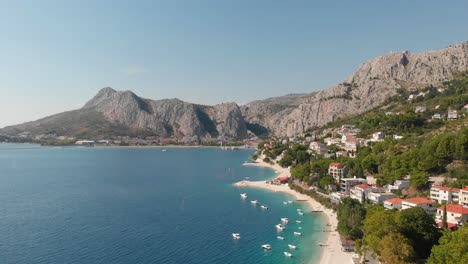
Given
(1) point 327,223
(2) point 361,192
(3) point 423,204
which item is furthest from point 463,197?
(1) point 327,223

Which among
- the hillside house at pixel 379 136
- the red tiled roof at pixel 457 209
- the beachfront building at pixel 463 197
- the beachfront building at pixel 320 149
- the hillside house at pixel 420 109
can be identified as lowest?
the red tiled roof at pixel 457 209

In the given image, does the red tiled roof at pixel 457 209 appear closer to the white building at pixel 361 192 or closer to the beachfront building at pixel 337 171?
the white building at pixel 361 192

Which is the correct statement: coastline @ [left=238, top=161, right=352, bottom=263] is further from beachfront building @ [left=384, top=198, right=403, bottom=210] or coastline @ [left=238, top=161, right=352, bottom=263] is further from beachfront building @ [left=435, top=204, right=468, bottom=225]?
beachfront building @ [left=435, top=204, right=468, bottom=225]

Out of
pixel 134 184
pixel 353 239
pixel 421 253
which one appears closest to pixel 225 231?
pixel 353 239

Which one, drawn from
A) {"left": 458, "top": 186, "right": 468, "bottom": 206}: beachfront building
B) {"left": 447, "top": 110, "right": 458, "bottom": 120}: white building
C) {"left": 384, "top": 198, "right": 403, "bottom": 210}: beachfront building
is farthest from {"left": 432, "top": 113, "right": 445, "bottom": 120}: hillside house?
{"left": 384, "top": 198, "right": 403, "bottom": 210}: beachfront building

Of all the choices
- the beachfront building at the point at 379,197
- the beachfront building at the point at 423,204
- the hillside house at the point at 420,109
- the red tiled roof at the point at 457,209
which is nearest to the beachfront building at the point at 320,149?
the hillside house at the point at 420,109

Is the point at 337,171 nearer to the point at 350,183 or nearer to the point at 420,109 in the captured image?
the point at 350,183
